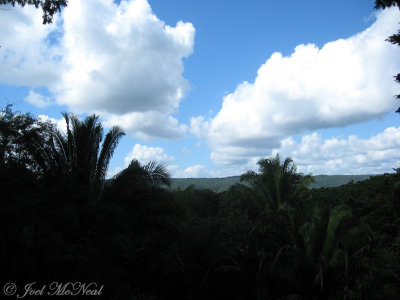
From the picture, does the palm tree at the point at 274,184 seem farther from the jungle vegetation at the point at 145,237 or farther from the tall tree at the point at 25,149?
the tall tree at the point at 25,149

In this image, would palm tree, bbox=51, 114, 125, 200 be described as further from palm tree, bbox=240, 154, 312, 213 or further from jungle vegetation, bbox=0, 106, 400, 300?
palm tree, bbox=240, 154, 312, 213

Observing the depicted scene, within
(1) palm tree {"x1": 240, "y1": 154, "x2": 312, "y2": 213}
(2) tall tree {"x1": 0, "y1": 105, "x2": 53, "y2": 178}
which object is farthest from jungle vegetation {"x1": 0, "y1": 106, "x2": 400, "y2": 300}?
(1) palm tree {"x1": 240, "y1": 154, "x2": 312, "y2": 213}

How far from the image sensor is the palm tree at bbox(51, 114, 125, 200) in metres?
9.59

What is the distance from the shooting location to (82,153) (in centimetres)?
983

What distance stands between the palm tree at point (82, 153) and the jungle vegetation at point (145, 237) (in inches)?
1.2

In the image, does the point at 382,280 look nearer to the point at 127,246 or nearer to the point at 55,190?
the point at 127,246

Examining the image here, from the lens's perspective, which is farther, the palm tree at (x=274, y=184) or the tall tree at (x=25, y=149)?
the palm tree at (x=274, y=184)

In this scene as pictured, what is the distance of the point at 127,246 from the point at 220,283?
383cm

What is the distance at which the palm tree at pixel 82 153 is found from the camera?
9.59 meters

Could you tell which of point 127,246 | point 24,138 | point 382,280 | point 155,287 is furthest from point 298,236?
point 24,138

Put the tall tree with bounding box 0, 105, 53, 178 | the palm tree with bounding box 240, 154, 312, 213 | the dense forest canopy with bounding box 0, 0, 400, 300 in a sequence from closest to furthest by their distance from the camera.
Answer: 1. the dense forest canopy with bounding box 0, 0, 400, 300
2. the tall tree with bounding box 0, 105, 53, 178
3. the palm tree with bounding box 240, 154, 312, 213

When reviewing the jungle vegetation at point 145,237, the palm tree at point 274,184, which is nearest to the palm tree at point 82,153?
the jungle vegetation at point 145,237

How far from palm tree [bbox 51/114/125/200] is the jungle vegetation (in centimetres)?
3

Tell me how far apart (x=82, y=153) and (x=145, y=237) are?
318cm
